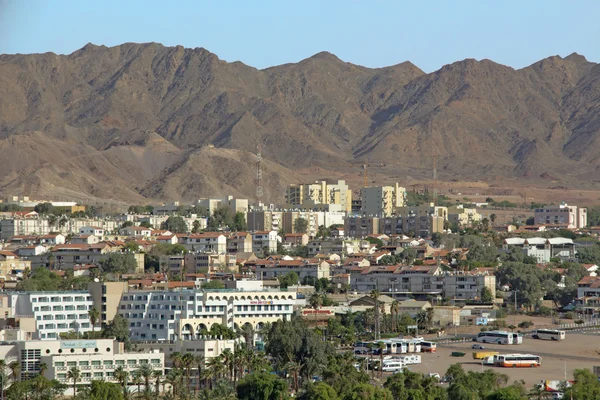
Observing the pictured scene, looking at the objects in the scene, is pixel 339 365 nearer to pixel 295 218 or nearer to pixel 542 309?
pixel 542 309

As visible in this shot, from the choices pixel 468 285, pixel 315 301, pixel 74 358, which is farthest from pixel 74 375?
pixel 468 285

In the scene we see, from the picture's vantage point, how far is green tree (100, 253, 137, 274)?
355 ft

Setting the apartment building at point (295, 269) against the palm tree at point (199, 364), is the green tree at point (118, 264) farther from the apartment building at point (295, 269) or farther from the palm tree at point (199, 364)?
the palm tree at point (199, 364)

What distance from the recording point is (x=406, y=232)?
150 meters

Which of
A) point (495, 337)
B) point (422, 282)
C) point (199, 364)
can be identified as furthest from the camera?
point (422, 282)

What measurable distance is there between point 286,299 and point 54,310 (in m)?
12.3

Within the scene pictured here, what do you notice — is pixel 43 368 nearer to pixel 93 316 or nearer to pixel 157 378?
pixel 157 378

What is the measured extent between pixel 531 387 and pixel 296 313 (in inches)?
883

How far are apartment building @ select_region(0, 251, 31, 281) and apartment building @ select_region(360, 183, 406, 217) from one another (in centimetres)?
6657

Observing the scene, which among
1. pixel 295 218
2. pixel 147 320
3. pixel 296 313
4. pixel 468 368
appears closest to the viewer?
pixel 468 368

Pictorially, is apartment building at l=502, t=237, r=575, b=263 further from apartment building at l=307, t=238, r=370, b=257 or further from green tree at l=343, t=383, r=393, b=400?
green tree at l=343, t=383, r=393, b=400

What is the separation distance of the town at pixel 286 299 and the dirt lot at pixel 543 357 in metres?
Answer: 0.16

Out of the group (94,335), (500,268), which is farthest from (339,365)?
(500,268)

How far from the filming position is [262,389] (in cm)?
5859
